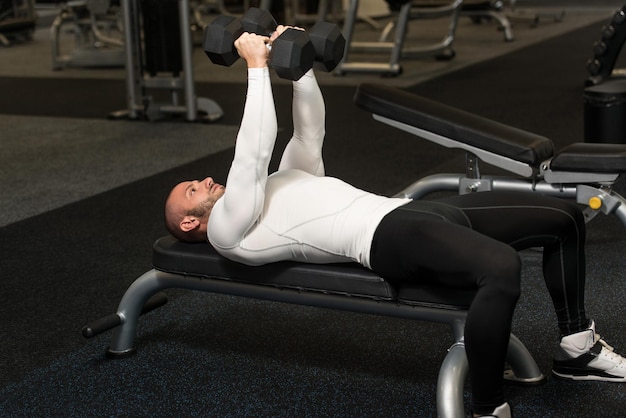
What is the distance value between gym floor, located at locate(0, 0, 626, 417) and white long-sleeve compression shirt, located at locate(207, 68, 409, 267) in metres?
0.30

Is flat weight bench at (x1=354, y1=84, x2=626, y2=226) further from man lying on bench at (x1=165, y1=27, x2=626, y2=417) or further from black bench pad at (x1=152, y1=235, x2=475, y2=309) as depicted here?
black bench pad at (x1=152, y1=235, x2=475, y2=309)

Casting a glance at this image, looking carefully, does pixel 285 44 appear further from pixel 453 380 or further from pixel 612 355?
pixel 612 355

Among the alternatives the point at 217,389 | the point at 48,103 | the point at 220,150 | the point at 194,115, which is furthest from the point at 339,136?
the point at 217,389

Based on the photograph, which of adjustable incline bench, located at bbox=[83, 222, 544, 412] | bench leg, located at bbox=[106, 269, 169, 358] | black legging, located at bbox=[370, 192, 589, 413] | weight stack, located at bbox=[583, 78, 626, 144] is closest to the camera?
black legging, located at bbox=[370, 192, 589, 413]

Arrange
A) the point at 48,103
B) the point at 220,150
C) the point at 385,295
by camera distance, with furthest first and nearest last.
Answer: the point at 48,103 → the point at 220,150 → the point at 385,295

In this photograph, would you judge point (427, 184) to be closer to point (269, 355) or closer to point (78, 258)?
point (269, 355)

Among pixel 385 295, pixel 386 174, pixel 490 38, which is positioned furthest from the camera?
pixel 490 38

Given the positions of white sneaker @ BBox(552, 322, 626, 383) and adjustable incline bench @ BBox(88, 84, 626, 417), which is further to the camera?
white sneaker @ BBox(552, 322, 626, 383)

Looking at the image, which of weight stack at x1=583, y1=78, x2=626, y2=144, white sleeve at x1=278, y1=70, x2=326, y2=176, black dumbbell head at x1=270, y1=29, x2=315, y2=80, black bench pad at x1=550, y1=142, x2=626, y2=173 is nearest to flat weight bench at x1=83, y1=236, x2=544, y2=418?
white sleeve at x1=278, y1=70, x2=326, y2=176

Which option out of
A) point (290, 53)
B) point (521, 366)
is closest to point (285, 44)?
point (290, 53)

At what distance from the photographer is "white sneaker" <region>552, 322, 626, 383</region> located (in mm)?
1799

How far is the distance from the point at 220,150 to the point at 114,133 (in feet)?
2.53

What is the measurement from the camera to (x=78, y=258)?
8.82 ft

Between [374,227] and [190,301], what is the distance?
824mm
